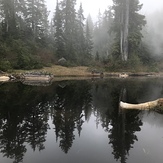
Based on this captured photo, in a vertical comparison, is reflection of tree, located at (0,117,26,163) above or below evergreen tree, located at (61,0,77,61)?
below

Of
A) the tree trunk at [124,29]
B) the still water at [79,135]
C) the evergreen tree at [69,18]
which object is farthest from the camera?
the evergreen tree at [69,18]

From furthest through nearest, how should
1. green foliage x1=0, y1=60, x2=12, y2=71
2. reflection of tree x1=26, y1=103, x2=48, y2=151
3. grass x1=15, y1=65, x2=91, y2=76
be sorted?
grass x1=15, y1=65, x2=91, y2=76, green foliage x1=0, y1=60, x2=12, y2=71, reflection of tree x1=26, y1=103, x2=48, y2=151

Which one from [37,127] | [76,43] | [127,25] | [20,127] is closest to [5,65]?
[20,127]

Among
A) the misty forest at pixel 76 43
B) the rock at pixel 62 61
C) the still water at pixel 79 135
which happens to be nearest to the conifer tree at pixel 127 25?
the misty forest at pixel 76 43

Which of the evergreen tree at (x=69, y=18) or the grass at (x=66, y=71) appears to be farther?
the evergreen tree at (x=69, y=18)

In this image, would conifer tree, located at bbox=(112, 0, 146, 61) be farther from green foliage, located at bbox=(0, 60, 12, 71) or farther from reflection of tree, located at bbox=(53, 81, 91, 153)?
reflection of tree, located at bbox=(53, 81, 91, 153)

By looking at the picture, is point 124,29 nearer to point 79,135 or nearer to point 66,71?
point 66,71

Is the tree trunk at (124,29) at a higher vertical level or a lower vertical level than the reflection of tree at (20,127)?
higher

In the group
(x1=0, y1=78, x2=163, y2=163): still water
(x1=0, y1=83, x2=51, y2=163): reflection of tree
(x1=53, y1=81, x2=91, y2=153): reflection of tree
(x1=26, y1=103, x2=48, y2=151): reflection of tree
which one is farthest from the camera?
(x1=53, y1=81, x2=91, y2=153): reflection of tree

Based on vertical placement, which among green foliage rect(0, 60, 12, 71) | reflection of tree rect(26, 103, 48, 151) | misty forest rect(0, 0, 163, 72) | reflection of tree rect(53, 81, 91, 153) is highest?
A: misty forest rect(0, 0, 163, 72)

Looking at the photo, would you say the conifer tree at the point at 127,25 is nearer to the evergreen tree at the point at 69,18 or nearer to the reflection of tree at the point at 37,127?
the evergreen tree at the point at 69,18

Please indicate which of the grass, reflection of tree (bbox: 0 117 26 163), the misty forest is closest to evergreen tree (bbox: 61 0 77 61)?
the misty forest

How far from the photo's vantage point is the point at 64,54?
4344cm

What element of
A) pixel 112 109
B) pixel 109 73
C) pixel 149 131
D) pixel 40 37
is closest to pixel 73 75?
pixel 109 73
